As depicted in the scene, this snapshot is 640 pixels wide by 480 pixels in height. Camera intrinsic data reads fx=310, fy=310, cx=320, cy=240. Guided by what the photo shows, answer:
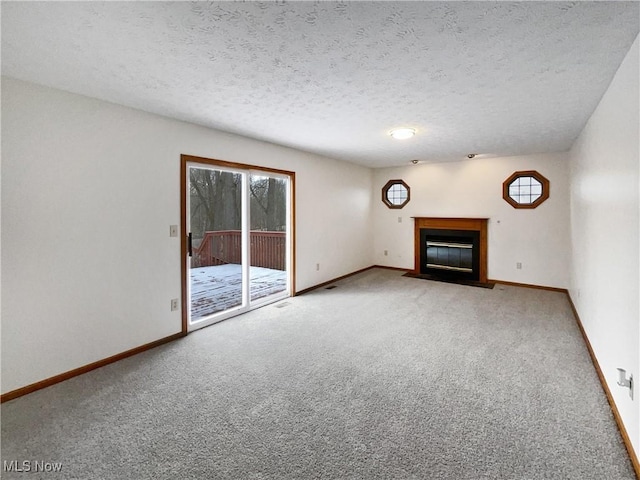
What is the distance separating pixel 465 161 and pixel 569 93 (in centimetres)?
348

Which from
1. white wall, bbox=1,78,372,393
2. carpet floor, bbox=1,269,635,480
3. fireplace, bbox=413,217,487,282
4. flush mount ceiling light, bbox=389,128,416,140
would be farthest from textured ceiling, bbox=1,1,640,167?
fireplace, bbox=413,217,487,282

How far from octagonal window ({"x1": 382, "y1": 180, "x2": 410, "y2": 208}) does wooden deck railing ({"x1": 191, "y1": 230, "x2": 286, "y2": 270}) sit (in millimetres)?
2952

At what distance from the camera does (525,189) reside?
216 inches

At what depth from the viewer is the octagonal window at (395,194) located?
6785mm

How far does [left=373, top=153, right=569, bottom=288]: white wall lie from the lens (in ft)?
16.9

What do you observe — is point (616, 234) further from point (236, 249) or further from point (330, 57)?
point (236, 249)

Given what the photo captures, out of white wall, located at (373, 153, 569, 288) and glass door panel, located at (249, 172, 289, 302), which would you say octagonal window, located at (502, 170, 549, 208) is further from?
glass door panel, located at (249, 172, 289, 302)

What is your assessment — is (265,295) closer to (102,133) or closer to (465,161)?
(102,133)

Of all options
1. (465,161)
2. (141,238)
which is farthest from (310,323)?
(465,161)

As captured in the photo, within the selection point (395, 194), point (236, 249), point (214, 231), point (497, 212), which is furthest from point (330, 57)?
point (395, 194)

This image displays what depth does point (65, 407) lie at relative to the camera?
2178 millimetres

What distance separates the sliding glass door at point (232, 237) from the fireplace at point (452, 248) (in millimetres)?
3064

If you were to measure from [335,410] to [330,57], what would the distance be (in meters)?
2.34

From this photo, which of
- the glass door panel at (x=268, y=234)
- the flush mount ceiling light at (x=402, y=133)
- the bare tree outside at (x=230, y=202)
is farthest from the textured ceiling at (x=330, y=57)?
the glass door panel at (x=268, y=234)
